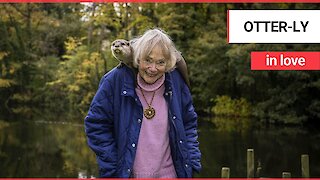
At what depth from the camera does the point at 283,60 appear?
14.1 ft

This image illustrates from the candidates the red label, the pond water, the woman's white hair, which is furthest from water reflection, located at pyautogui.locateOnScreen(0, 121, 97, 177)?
the woman's white hair

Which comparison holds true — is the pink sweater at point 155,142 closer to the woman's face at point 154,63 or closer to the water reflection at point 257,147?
the woman's face at point 154,63

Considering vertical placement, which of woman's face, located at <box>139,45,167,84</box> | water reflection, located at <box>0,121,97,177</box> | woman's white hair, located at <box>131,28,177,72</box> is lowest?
water reflection, located at <box>0,121,97,177</box>

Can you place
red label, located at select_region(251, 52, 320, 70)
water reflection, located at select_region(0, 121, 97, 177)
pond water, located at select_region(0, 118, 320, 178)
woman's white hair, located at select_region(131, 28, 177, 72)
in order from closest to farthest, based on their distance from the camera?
woman's white hair, located at select_region(131, 28, 177, 72), red label, located at select_region(251, 52, 320, 70), pond water, located at select_region(0, 118, 320, 178), water reflection, located at select_region(0, 121, 97, 177)

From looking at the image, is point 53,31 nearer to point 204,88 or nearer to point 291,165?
point 204,88

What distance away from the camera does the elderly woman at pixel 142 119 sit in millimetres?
2193

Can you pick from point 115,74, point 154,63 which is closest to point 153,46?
point 154,63

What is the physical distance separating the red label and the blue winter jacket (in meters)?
2.16

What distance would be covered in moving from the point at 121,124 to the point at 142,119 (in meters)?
0.08

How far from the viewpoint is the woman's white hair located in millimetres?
2182

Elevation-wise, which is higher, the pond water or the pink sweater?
the pink sweater

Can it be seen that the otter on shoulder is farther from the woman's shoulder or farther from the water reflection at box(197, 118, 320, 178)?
the water reflection at box(197, 118, 320, 178)

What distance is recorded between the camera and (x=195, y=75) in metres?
20.4

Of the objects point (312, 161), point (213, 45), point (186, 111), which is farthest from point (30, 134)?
point (186, 111)
